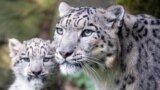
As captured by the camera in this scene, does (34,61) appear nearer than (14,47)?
Yes

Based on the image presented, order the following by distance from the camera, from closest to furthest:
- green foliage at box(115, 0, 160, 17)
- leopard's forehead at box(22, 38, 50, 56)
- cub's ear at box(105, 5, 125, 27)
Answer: cub's ear at box(105, 5, 125, 27)
leopard's forehead at box(22, 38, 50, 56)
green foliage at box(115, 0, 160, 17)

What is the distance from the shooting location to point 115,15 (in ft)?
27.8

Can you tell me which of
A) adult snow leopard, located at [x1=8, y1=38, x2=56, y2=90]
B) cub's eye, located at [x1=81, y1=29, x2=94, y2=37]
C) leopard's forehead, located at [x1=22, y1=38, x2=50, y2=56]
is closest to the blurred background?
adult snow leopard, located at [x1=8, y1=38, x2=56, y2=90]

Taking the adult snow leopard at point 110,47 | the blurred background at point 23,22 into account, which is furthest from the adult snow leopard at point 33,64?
the blurred background at point 23,22

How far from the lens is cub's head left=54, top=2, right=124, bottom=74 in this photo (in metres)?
8.16

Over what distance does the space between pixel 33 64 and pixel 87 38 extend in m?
1.61

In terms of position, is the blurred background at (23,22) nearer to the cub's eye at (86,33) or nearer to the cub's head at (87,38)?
the cub's head at (87,38)

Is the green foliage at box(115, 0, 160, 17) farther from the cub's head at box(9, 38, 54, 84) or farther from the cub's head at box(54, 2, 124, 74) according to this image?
the cub's head at box(54, 2, 124, 74)

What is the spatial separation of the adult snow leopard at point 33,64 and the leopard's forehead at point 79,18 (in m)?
1.29

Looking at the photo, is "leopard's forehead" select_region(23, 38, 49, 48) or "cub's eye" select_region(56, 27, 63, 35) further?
"leopard's forehead" select_region(23, 38, 49, 48)

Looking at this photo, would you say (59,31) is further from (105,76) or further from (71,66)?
(105,76)

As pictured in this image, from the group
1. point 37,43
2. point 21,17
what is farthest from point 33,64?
point 21,17

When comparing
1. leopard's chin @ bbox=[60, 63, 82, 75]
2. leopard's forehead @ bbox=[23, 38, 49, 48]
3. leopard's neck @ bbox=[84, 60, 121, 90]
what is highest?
leopard's forehead @ bbox=[23, 38, 49, 48]

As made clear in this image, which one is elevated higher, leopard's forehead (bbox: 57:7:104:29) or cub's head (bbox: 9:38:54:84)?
leopard's forehead (bbox: 57:7:104:29)
